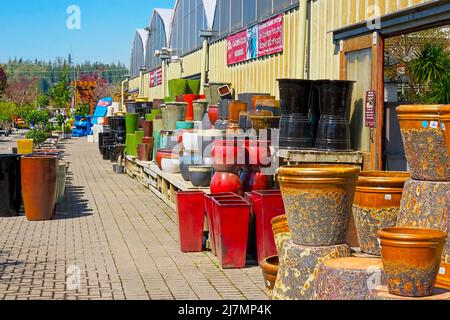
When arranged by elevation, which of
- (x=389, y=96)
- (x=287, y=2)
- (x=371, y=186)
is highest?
(x=287, y=2)

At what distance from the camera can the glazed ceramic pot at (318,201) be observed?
4699mm

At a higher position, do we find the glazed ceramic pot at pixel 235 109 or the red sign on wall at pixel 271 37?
the red sign on wall at pixel 271 37

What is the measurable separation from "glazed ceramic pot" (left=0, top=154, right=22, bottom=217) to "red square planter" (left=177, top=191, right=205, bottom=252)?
135 inches

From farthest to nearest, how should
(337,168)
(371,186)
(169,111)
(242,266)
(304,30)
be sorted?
1. (169,111)
2. (304,30)
3. (242,266)
4. (371,186)
5. (337,168)

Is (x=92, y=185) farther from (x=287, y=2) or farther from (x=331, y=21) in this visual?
(x=331, y=21)

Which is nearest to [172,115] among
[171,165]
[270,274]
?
[171,165]

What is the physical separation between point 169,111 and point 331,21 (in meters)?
5.12

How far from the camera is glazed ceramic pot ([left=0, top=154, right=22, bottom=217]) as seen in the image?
1008cm

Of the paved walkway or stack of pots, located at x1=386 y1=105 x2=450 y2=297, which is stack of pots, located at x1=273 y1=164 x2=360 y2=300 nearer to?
stack of pots, located at x1=386 y1=105 x2=450 y2=297

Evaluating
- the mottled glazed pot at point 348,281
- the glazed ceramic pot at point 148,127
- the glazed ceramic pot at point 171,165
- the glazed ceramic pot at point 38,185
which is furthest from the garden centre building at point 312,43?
the glazed ceramic pot at point 38,185

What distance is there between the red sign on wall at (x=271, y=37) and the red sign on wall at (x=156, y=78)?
1602cm

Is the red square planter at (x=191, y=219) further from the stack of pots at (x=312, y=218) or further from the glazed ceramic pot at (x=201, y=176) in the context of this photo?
the stack of pots at (x=312, y=218)

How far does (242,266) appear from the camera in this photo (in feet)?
23.0
